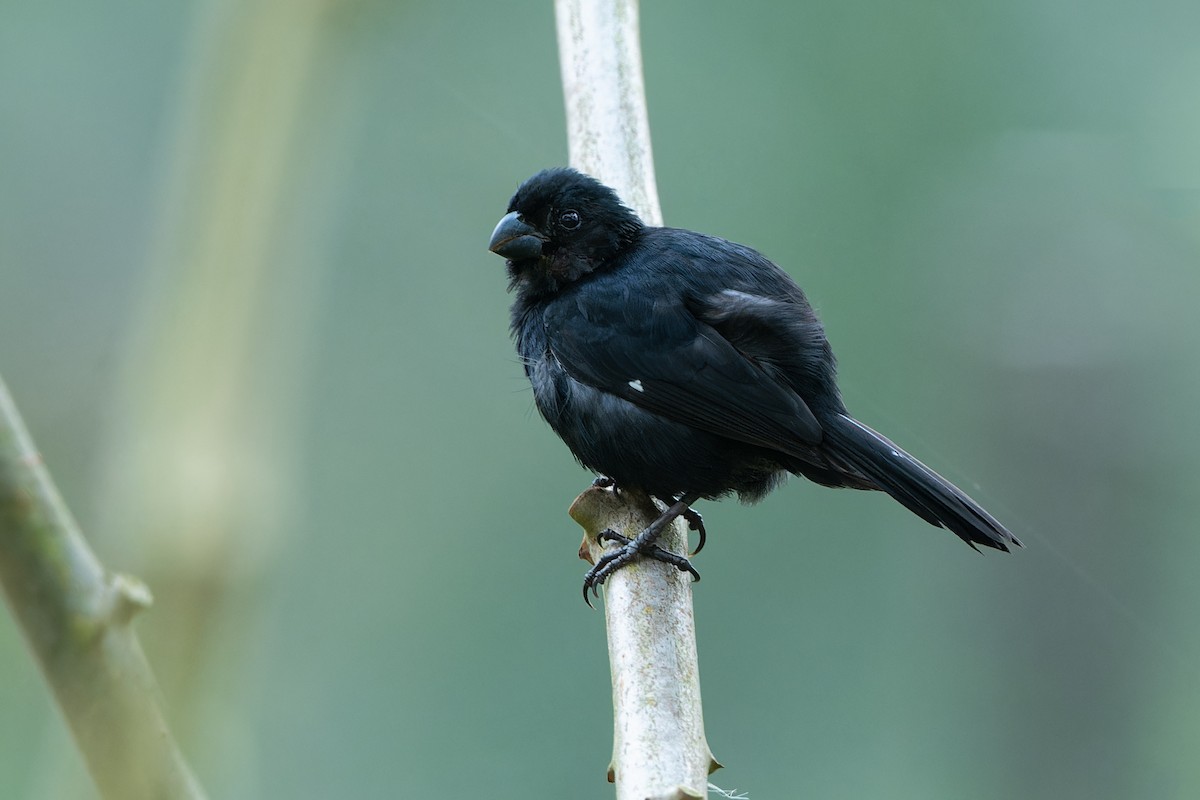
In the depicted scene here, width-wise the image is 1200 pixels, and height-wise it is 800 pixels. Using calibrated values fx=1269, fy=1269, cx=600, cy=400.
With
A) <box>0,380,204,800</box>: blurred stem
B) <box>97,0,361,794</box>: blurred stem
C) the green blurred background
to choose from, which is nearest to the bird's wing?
<box>97,0,361,794</box>: blurred stem

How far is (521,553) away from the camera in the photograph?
7.29 m

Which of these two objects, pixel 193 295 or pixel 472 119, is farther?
pixel 472 119

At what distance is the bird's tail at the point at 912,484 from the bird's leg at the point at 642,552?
1.16 feet

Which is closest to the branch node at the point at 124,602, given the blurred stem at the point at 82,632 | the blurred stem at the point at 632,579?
the blurred stem at the point at 82,632

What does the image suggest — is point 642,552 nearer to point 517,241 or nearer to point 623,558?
point 623,558

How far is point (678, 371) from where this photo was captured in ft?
9.45

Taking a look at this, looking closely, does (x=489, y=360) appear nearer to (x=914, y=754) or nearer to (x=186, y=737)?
(x=914, y=754)

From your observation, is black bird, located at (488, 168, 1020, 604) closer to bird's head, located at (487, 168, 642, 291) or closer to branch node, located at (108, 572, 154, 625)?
bird's head, located at (487, 168, 642, 291)

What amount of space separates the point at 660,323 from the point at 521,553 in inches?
178

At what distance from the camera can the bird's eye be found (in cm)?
321

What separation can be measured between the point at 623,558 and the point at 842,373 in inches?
204

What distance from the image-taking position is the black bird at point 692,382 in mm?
2752

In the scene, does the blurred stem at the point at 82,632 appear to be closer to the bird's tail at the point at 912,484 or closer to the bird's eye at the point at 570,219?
the bird's tail at the point at 912,484

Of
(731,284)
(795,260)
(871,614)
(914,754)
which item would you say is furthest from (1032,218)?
(731,284)
